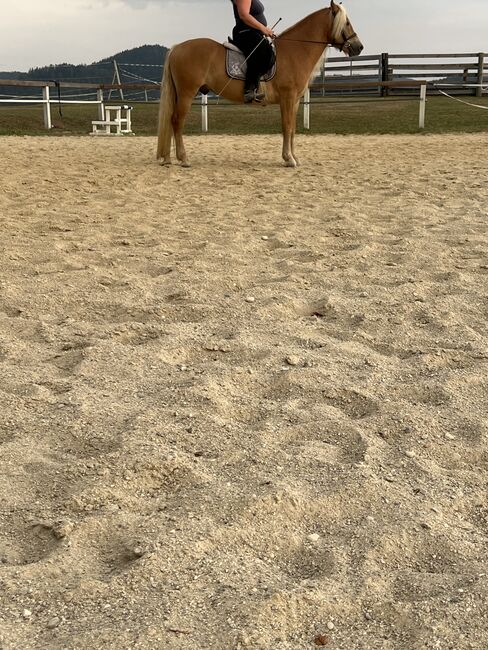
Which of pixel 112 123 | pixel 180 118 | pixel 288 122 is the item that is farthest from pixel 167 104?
pixel 112 123

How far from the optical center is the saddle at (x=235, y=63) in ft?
28.4

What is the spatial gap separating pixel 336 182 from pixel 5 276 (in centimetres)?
463

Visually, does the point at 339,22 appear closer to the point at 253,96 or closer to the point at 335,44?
the point at 335,44

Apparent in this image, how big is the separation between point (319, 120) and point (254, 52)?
979 cm

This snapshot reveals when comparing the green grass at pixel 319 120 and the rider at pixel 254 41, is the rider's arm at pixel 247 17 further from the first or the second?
the green grass at pixel 319 120

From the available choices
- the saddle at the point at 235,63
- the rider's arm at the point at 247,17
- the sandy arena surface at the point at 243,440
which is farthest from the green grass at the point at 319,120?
the sandy arena surface at the point at 243,440

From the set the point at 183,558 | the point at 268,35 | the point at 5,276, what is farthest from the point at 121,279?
the point at 268,35

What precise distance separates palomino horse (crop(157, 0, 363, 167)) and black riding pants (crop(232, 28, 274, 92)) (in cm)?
18

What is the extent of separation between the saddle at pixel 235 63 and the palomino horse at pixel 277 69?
69 mm

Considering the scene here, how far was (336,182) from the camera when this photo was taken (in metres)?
7.74

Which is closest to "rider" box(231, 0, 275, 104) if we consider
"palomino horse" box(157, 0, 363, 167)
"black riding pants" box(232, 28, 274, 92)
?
"black riding pants" box(232, 28, 274, 92)

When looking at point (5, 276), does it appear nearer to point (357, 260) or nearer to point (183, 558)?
point (357, 260)

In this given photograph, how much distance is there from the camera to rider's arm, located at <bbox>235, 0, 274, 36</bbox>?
8.23 m

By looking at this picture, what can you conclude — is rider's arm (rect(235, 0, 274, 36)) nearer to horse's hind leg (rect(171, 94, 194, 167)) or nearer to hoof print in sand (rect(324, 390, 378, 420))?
horse's hind leg (rect(171, 94, 194, 167))
